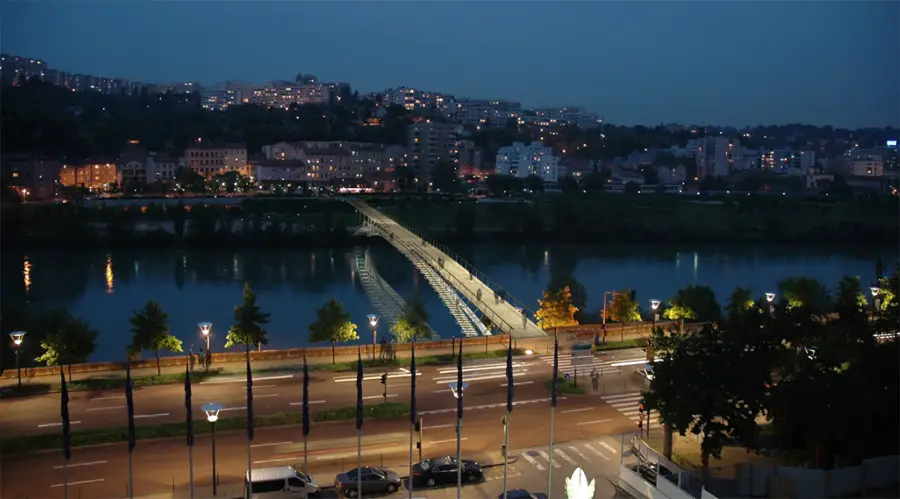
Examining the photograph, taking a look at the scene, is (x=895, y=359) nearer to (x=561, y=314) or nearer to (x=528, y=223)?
(x=561, y=314)

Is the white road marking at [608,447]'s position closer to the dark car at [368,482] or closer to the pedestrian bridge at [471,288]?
the dark car at [368,482]

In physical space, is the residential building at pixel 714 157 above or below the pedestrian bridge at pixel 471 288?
above

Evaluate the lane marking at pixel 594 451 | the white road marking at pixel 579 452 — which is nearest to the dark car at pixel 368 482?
the white road marking at pixel 579 452

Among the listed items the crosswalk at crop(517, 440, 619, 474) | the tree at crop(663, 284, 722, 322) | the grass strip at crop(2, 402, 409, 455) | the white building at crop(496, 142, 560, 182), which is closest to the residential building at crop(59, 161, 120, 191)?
the white building at crop(496, 142, 560, 182)

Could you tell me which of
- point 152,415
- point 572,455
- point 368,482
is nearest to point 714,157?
point 572,455

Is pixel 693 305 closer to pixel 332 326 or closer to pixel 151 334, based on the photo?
pixel 332 326

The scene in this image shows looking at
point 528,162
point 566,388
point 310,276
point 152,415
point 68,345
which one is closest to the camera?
point 152,415

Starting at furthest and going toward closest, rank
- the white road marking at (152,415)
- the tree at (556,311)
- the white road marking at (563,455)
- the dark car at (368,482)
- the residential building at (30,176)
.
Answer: the residential building at (30,176), the tree at (556,311), the white road marking at (152,415), the white road marking at (563,455), the dark car at (368,482)
